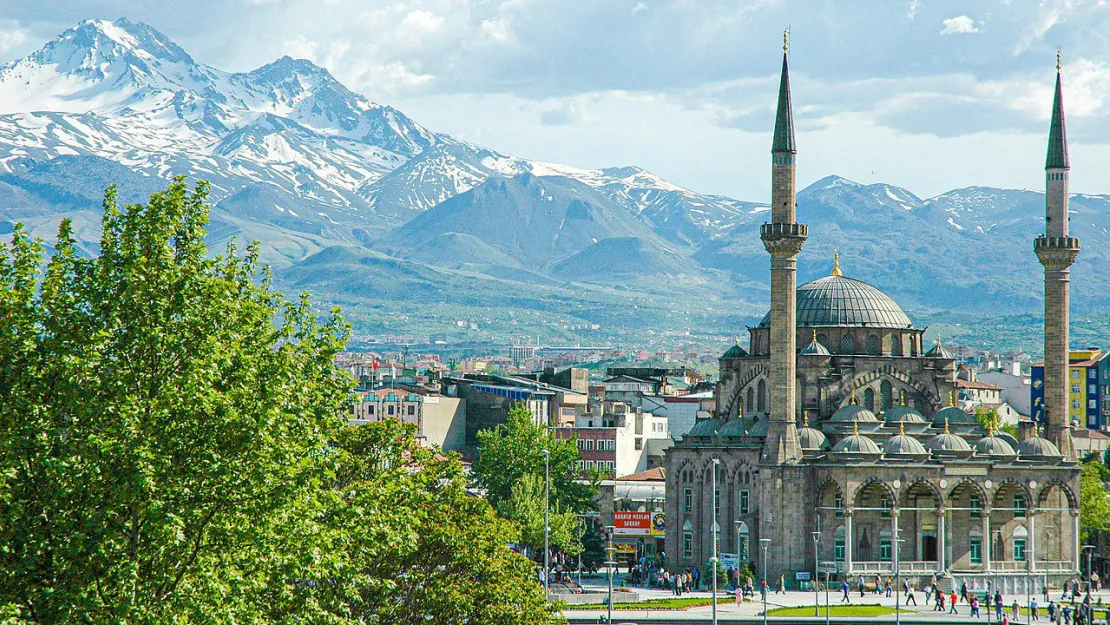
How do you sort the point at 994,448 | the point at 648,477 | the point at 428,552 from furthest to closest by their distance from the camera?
the point at 648,477 → the point at 994,448 → the point at 428,552

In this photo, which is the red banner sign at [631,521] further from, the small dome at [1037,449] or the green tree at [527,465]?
the small dome at [1037,449]

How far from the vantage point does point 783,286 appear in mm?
103500

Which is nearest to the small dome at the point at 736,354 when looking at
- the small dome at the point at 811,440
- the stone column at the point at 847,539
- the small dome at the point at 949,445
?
the small dome at the point at 811,440

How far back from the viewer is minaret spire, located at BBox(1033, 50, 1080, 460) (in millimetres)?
108812

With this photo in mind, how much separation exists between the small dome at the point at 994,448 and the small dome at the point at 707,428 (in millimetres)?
15591

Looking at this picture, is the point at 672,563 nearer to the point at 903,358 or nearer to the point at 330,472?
the point at 903,358

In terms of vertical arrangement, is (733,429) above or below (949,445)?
above

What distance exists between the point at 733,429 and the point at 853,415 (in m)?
7.09

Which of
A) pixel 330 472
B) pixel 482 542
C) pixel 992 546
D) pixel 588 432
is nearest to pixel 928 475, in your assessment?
pixel 992 546

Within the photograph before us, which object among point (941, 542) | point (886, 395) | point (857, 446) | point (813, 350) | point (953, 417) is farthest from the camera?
point (886, 395)

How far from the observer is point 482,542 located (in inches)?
1975

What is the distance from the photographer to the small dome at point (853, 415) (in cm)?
10644

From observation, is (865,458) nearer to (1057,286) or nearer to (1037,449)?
(1037,449)

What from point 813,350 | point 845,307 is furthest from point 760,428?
point 845,307
